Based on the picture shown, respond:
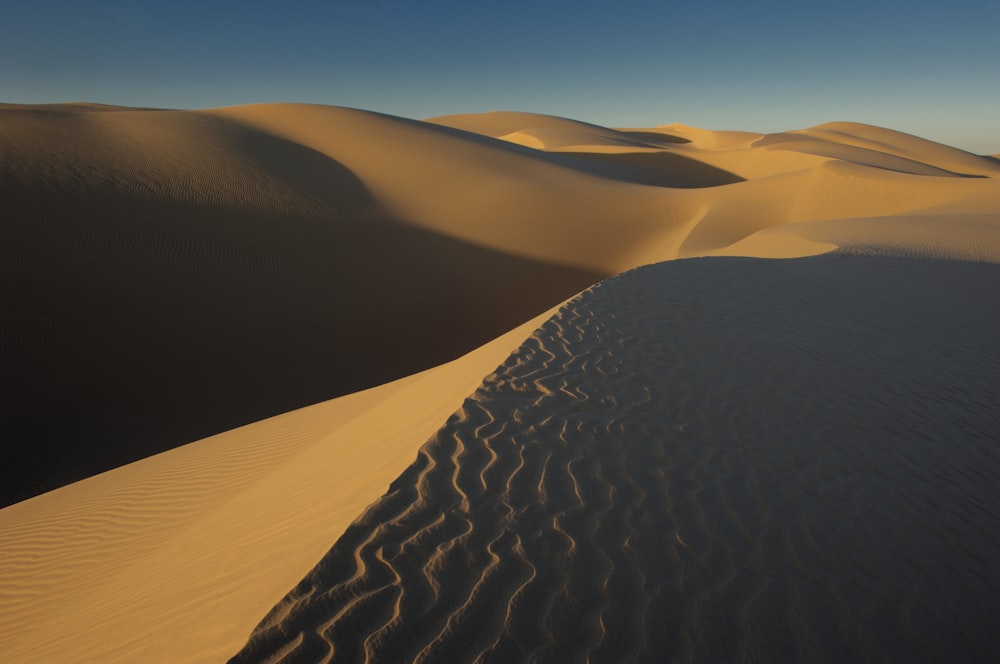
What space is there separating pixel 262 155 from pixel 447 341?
42.7ft

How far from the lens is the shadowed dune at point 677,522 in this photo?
2.51 m

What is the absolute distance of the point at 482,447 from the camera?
382cm

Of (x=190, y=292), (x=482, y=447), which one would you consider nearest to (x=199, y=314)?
(x=190, y=292)

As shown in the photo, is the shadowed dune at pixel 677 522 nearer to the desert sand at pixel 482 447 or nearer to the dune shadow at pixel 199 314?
the desert sand at pixel 482 447

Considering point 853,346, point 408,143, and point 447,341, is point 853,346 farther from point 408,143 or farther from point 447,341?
point 408,143

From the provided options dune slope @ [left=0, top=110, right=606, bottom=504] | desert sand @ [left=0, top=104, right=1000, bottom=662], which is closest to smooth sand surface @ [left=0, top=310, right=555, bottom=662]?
desert sand @ [left=0, top=104, right=1000, bottom=662]

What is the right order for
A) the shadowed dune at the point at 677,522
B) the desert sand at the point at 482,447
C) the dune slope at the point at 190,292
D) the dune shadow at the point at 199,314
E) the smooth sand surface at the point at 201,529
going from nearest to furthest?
the shadowed dune at the point at 677,522
the desert sand at the point at 482,447
the smooth sand surface at the point at 201,529
the dune shadow at the point at 199,314
the dune slope at the point at 190,292

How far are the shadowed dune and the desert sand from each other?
17mm

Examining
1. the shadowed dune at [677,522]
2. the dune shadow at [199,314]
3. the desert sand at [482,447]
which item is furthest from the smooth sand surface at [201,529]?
the dune shadow at [199,314]

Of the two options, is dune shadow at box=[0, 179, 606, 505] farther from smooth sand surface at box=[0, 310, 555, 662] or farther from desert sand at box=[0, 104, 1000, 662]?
smooth sand surface at box=[0, 310, 555, 662]

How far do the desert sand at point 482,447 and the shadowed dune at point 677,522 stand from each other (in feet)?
0.06

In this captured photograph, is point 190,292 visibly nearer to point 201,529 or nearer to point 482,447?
point 201,529

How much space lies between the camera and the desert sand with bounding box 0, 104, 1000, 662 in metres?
2.67

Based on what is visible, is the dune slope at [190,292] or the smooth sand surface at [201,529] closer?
the smooth sand surface at [201,529]
